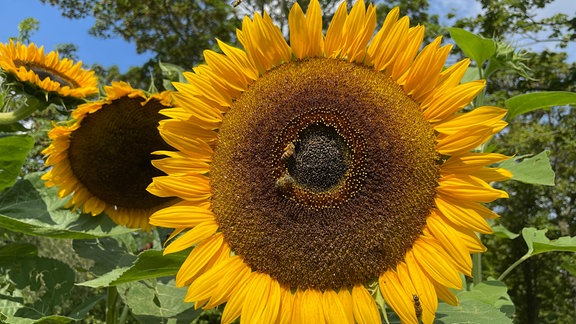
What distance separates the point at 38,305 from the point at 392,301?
1.68 metres

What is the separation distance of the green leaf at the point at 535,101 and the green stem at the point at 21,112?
75.2 inches

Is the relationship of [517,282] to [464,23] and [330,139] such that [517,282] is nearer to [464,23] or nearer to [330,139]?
[464,23]

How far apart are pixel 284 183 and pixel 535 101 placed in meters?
0.96

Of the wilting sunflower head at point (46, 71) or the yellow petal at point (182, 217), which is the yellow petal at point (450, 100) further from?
the wilting sunflower head at point (46, 71)

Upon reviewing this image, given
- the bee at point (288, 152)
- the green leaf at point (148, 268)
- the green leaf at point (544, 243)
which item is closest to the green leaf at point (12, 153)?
the green leaf at point (148, 268)

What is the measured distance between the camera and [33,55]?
275 cm

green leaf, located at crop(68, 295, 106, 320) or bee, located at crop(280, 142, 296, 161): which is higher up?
bee, located at crop(280, 142, 296, 161)

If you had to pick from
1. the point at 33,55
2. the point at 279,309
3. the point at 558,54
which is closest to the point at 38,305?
the point at 33,55

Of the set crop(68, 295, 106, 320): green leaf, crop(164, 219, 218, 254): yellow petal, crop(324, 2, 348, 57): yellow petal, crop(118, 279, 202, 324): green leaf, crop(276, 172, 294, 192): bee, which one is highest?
crop(324, 2, 348, 57): yellow petal

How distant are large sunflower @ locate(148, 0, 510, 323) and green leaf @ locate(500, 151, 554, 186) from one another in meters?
0.51

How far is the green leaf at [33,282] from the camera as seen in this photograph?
7.63 feet

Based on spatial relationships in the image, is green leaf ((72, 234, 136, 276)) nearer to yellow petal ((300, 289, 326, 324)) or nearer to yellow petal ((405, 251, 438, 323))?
yellow petal ((300, 289, 326, 324))

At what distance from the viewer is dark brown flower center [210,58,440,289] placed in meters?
1.39

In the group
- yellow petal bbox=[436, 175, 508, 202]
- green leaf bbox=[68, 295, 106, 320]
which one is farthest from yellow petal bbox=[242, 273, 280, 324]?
green leaf bbox=[68, 295, 106, 320]
